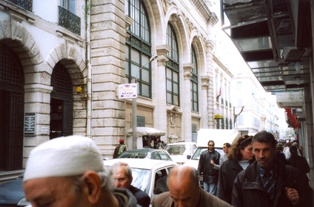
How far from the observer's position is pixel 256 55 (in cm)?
842

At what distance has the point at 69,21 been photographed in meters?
15.8

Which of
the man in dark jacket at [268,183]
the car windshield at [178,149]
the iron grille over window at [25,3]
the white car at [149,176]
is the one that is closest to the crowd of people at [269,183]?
the man in dark jacket at [268,183]

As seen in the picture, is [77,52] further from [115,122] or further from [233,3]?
[233,3]

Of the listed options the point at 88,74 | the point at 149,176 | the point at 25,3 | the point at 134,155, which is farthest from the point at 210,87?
the point at 149,176

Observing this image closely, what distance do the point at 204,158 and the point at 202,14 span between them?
30.4 metres

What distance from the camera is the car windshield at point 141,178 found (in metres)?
6.26

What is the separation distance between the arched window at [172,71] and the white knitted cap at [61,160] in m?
27.2

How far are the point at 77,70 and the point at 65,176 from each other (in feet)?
51.6

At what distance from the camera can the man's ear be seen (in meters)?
1.28

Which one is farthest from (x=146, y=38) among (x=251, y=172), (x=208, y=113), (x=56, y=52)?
(x=251, y=172)

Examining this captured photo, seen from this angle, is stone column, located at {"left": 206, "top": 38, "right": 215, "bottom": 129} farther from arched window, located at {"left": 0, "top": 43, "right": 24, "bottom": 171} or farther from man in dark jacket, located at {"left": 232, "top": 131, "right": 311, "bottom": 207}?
man in dark jacket, located at {"left": 232, "top": 131, "right": 311, "bottom": 207}

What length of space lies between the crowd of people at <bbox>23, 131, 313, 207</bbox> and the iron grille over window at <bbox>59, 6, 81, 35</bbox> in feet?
40.2

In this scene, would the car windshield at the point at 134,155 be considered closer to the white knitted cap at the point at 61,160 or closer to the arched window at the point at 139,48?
the arched window at the point at 139,48

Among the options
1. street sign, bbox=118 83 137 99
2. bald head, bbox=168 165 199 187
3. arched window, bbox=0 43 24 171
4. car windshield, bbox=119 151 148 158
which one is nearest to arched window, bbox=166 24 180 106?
street sign, bbox=118 83 137 99
